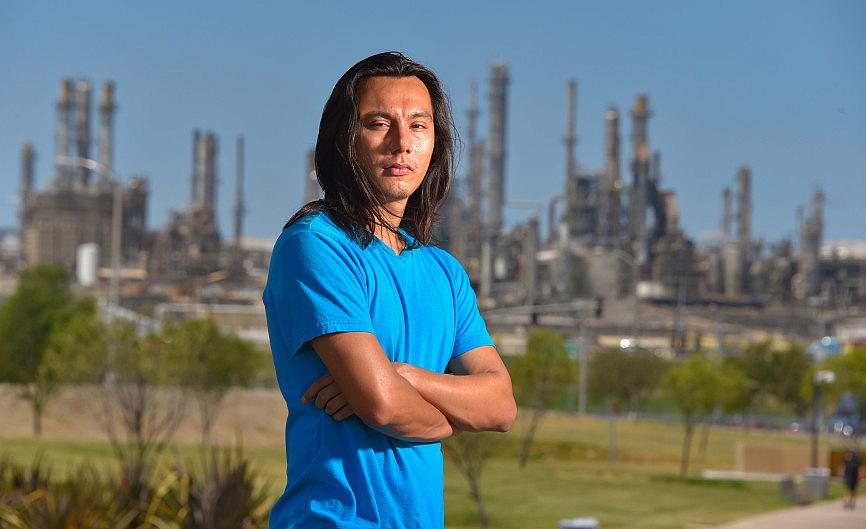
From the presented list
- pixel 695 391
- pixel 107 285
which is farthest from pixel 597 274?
pixel 695 391

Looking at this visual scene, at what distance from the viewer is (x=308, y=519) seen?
6.21 ft

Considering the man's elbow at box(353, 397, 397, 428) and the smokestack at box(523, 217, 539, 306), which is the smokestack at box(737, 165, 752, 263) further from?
the man's elbow at box(353, 397, 397, 428)

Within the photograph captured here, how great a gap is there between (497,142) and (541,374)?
44983 millimetres

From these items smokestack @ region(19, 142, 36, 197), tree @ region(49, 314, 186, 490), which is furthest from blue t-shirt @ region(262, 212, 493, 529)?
smokestack @ region(19, 142, 36, 197)

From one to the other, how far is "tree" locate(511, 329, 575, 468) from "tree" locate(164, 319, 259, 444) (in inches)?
336

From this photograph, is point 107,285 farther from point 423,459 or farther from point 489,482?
point 423,459

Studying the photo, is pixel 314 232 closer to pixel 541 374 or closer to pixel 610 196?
pixel 541 374

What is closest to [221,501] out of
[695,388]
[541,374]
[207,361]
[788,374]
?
[207,361]

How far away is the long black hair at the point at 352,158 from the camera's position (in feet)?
6.68

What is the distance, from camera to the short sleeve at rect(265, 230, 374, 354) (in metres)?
1.89

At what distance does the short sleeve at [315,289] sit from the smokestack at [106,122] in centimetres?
9151

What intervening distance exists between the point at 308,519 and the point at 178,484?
8687 millimetres

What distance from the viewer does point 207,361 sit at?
40.3 m

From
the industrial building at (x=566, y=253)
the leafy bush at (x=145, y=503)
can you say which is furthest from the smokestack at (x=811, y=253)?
the leafy bush at (x=145, y=503)
